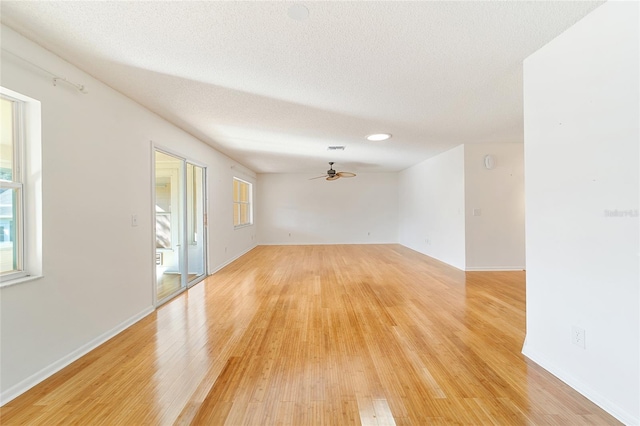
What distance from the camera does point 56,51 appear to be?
188cm

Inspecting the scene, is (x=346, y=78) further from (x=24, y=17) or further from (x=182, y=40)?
(x=24, y=17)

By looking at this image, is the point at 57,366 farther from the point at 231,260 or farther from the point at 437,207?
the point at 437,207

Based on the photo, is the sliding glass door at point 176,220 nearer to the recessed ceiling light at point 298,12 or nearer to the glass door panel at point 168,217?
the glass door panel at point 168,217

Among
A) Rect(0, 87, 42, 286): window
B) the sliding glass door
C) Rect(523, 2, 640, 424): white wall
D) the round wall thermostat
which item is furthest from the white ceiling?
the sliding glass door

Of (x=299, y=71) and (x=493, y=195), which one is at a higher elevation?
(x=299, y=71)

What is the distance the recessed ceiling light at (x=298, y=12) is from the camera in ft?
4.80

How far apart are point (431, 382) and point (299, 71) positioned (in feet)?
8.27

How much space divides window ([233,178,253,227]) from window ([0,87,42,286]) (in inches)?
190

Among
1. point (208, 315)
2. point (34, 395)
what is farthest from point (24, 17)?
point (208, 315)

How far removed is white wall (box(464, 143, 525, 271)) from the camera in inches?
187

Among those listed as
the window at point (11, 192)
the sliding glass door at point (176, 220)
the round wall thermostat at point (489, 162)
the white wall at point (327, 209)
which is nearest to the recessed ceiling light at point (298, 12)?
the window at point (11, 192)

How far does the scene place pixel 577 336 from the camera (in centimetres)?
165

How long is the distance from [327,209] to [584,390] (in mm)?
7496

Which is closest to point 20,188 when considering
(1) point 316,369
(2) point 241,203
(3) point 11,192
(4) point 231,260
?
(3) point 11,192
